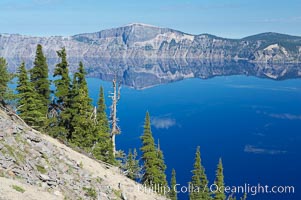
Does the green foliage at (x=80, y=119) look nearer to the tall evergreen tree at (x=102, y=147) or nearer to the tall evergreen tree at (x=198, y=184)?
the tall evergreen tree at (x=102, y=147)

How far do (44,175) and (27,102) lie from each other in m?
16.4

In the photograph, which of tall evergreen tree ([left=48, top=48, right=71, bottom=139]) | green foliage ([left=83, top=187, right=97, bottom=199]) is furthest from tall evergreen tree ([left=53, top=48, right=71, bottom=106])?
green foliage ([left=83, top=187, right=97, bottom=199])

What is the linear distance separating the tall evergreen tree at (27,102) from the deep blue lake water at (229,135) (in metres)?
39.1

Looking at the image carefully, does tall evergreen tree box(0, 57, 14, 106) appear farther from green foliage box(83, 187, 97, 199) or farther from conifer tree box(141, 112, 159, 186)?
conifer tree box(141, 112, 159, 186)

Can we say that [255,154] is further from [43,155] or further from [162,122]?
[43,155]

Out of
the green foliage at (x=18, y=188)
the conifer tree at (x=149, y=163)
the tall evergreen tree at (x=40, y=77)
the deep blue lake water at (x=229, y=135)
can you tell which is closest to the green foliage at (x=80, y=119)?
the tall evergreen tree at (x=40, y=77)

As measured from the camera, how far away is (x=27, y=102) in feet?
117

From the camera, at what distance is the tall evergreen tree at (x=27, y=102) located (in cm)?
3409

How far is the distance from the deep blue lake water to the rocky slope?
40865 mm

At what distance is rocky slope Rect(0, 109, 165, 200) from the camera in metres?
18.8

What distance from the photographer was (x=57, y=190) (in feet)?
68.0

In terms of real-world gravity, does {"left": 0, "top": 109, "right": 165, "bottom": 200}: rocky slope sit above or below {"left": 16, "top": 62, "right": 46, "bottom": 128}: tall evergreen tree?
below

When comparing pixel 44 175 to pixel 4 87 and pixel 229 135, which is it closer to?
pixel 4 87

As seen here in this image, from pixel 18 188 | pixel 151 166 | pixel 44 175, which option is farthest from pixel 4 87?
pixel 151 166
